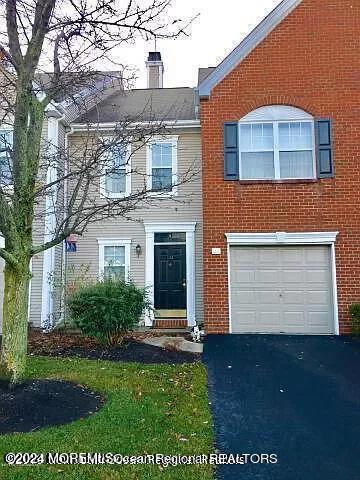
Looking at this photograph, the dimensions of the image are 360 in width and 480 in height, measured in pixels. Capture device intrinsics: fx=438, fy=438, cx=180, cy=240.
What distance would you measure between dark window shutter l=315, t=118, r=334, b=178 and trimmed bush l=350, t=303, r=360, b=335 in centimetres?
322

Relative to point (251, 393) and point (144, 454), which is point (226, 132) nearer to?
point (251, 393)

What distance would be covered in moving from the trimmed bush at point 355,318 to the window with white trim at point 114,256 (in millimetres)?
6274

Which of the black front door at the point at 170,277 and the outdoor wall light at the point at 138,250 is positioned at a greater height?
the outdoor wall light at the point at 138,250

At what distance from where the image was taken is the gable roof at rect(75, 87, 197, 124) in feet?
→ 45.0

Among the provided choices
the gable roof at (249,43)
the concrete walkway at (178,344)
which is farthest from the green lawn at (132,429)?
the gable roof at (249,43)

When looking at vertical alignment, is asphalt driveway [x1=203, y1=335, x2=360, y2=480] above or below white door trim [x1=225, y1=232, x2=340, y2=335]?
below

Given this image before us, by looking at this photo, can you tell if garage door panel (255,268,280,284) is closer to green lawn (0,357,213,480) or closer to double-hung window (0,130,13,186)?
green lawn (0,357,213,480)

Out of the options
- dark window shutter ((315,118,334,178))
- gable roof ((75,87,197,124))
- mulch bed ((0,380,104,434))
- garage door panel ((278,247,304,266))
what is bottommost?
mulch bed ((0,380,104,434))

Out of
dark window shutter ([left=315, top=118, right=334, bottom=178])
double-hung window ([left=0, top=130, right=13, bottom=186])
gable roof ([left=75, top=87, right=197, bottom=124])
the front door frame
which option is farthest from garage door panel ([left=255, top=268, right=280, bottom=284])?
double-hung window ([left=0, top=130, right=13, bottom=186])

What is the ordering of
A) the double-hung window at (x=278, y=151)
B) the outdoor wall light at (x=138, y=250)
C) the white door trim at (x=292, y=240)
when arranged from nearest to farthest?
the white door trim at (x=292, y=240)
the double-hung window at (x=278, y=151)
the outdoor wall light at (x=138, y=250)

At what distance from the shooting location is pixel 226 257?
10844mm

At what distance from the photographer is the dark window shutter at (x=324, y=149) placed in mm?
10844

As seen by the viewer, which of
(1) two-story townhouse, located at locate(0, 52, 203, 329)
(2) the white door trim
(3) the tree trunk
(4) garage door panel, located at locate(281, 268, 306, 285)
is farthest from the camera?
(1) two-story townhouse, located at locate(0, 52, 203, 329)

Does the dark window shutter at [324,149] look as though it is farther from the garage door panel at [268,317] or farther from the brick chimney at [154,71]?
the brick chimney at [154,71]
